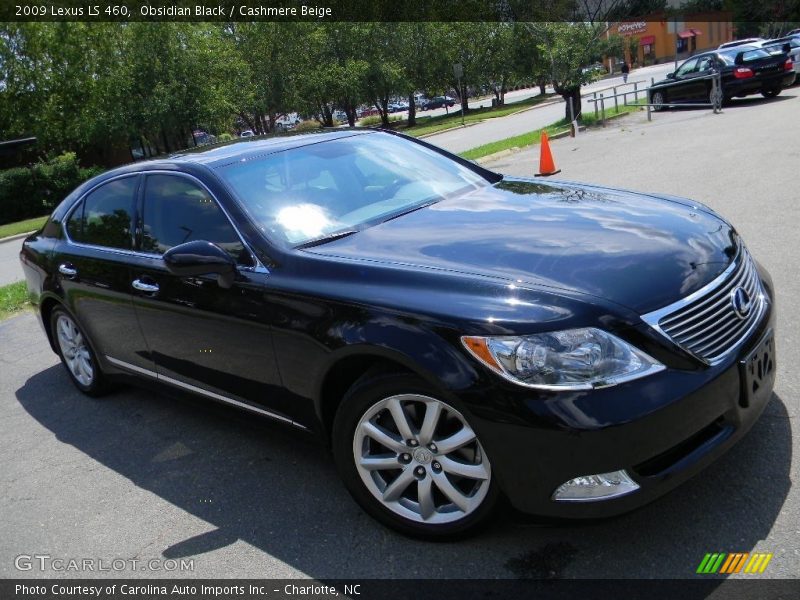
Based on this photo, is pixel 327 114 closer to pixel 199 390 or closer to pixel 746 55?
pixel 746 55

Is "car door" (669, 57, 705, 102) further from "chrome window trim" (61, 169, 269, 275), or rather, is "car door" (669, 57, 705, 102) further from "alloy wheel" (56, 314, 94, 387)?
"alloy wheel" (56, 314, 94, 387)

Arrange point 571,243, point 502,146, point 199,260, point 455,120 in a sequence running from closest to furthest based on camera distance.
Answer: point 571,243
point 199,260
point 502,146
point 455,120

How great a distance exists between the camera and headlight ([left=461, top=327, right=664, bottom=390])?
2615 millimetres

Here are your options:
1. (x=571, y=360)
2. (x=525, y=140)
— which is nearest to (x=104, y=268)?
(x=571, y=360)

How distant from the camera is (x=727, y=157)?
11734 mm

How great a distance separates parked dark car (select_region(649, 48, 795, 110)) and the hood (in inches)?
719

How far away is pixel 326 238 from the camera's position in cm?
365

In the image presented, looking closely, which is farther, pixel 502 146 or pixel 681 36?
pixel 681 36

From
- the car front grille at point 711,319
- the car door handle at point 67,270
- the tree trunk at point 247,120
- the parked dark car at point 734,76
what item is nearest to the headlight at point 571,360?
the car front grille at point 711,319

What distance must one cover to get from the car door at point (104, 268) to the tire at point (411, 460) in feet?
6.17

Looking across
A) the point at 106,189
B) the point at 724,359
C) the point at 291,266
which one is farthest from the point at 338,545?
the point at 106,189

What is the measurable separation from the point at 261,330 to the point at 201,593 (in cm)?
118

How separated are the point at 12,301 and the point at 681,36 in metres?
76.3

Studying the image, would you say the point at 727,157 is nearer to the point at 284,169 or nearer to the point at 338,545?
the point at 284,169
